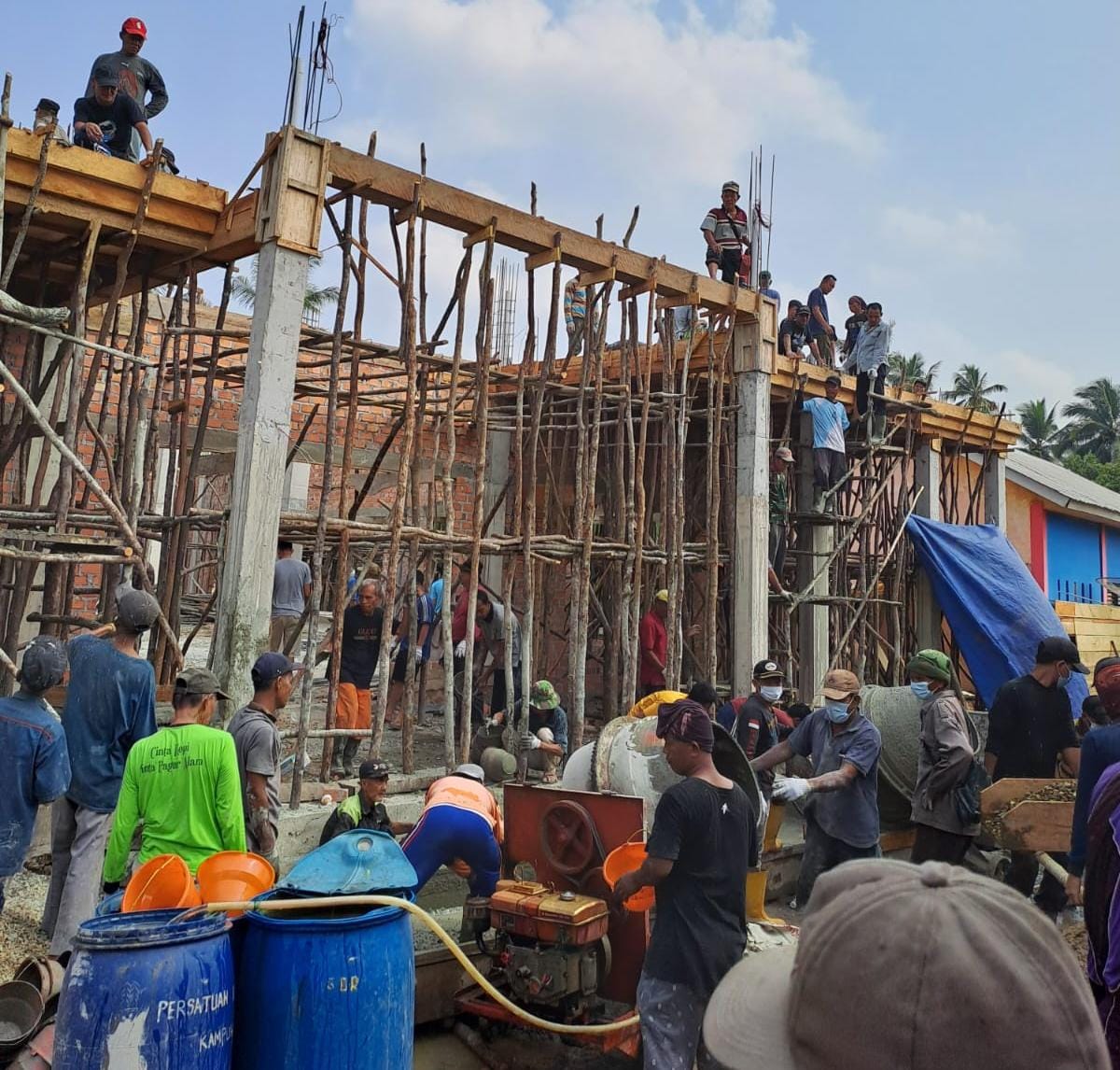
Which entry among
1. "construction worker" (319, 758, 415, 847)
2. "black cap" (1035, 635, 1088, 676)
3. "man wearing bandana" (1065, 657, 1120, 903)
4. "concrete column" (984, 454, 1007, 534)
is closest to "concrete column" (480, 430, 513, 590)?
"concrete column" (984, 454, 1007, 534)

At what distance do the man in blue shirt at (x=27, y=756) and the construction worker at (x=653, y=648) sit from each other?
19.2 feet


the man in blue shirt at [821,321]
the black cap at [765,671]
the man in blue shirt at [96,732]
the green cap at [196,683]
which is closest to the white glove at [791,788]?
the black cap at [765,671]

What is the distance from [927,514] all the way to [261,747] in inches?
413

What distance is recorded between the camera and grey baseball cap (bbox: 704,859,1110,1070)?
1042 mm

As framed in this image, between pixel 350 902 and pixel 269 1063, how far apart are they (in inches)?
17.1

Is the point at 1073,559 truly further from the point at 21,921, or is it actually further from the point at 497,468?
the point at 21,921

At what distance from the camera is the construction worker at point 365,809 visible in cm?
529

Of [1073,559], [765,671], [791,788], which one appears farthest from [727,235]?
[1073,559]

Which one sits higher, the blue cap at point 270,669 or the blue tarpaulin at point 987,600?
the blue tarpaulin at point 987,600

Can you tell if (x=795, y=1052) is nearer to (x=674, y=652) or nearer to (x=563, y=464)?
(x=674, y=652)

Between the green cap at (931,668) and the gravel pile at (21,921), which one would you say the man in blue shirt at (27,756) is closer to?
the gravel pile at (21,921)

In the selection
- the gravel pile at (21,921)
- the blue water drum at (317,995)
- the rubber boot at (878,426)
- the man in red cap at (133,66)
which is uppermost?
the man in red cap at (133,66)

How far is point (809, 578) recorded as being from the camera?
11.5 meters

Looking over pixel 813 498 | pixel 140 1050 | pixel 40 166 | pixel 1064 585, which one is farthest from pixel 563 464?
pixel 1064 585
